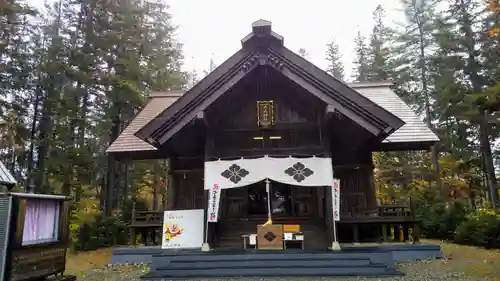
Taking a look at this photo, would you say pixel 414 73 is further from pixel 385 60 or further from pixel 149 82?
pixel 149 82

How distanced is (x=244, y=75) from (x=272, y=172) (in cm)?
296

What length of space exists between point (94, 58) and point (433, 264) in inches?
706

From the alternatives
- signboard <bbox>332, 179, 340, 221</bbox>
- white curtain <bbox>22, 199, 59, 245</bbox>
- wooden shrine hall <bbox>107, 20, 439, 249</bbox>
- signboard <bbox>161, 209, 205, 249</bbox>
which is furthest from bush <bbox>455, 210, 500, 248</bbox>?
Result: white curtain <bbox>22, 199, 59, 245</bbox>

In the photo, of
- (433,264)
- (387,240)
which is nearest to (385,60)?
(387,240)

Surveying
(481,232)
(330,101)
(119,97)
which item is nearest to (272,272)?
(330,101)

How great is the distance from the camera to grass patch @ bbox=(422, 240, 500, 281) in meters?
8.30

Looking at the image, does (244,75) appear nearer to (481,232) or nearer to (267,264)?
(267,264)

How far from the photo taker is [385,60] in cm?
3030

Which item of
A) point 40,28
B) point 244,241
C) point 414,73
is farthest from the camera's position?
point 414,73

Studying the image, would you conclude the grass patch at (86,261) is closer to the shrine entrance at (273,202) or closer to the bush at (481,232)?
the shrine entrance at (273,202)

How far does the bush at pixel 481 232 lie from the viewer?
11.5 m

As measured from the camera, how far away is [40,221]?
23.3 ft

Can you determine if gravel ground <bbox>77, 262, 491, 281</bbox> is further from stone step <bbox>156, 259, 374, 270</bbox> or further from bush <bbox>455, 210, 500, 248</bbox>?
bush <bbox>455, 210, 500, 248</bbox>

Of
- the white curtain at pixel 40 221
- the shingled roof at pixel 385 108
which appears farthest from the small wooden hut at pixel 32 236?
the shingled roof at pixel 385 108
